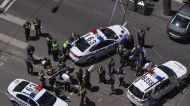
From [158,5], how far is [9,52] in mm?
12938

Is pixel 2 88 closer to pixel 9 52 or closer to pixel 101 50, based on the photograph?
pixel 9 52

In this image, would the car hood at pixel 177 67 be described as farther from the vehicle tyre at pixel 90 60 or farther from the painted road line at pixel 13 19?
the painted road line at pixel 13 19

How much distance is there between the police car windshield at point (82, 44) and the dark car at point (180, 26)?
21.7 feet

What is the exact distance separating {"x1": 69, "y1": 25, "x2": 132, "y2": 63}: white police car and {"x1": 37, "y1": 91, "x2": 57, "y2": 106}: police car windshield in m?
4.20

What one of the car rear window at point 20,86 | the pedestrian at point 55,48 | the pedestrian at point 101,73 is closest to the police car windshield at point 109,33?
the pedestrian at point 101,73

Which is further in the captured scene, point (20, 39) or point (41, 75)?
point (20, 39)

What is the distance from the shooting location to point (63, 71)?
3531 centimetres

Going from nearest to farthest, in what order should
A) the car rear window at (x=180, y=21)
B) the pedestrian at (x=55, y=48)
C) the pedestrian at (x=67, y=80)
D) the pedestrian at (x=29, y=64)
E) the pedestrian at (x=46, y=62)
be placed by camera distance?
the pedestrian at (x=67, y=80) → the pedestrian at (x=29, y=64) → the pedestrian at (x=46, y=62) → the pedestrian at (x=55, y=48) → the car rear window at (x=180, y=21)

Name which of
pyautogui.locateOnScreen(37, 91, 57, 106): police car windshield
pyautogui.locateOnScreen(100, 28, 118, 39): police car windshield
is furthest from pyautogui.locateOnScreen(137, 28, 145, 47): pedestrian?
pyautogui.locateOnScreen(37, 91, 57, 106): police car windshield

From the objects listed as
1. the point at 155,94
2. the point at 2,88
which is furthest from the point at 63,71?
the point at 155,94

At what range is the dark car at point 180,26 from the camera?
37.9 m

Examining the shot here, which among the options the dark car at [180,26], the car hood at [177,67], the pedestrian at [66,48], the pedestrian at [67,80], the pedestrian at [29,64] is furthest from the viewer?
the dark car at [180,26]

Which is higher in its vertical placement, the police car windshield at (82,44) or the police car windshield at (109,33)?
the police car windshield at (109,33)

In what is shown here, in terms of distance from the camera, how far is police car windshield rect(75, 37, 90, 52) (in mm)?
36188
